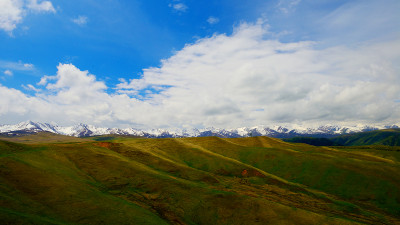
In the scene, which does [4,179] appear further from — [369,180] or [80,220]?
[369,180]

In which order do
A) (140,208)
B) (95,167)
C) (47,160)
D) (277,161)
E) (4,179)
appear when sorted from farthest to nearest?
(277,161) < (95,167) < (47,160) < (140,208) < (4,179)

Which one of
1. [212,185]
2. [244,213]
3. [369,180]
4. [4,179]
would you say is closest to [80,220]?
[4,179]

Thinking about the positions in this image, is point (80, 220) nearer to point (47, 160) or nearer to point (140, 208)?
point (140, 208)

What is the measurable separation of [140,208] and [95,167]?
28.9 metres

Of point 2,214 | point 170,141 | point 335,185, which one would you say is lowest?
point 335,185

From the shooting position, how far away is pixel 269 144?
6727 inches

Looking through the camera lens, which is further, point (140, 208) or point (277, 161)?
point (277, 161)

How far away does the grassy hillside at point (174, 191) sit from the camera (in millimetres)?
36969

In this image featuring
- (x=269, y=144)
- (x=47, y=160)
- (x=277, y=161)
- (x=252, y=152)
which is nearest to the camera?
(x=47, y=160)

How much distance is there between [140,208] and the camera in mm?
43062

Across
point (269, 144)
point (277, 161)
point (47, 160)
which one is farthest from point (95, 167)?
point (269, 144)

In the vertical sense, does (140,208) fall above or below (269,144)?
below

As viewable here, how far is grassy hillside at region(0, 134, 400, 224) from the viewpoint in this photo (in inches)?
1455

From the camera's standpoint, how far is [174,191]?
5350 cm
